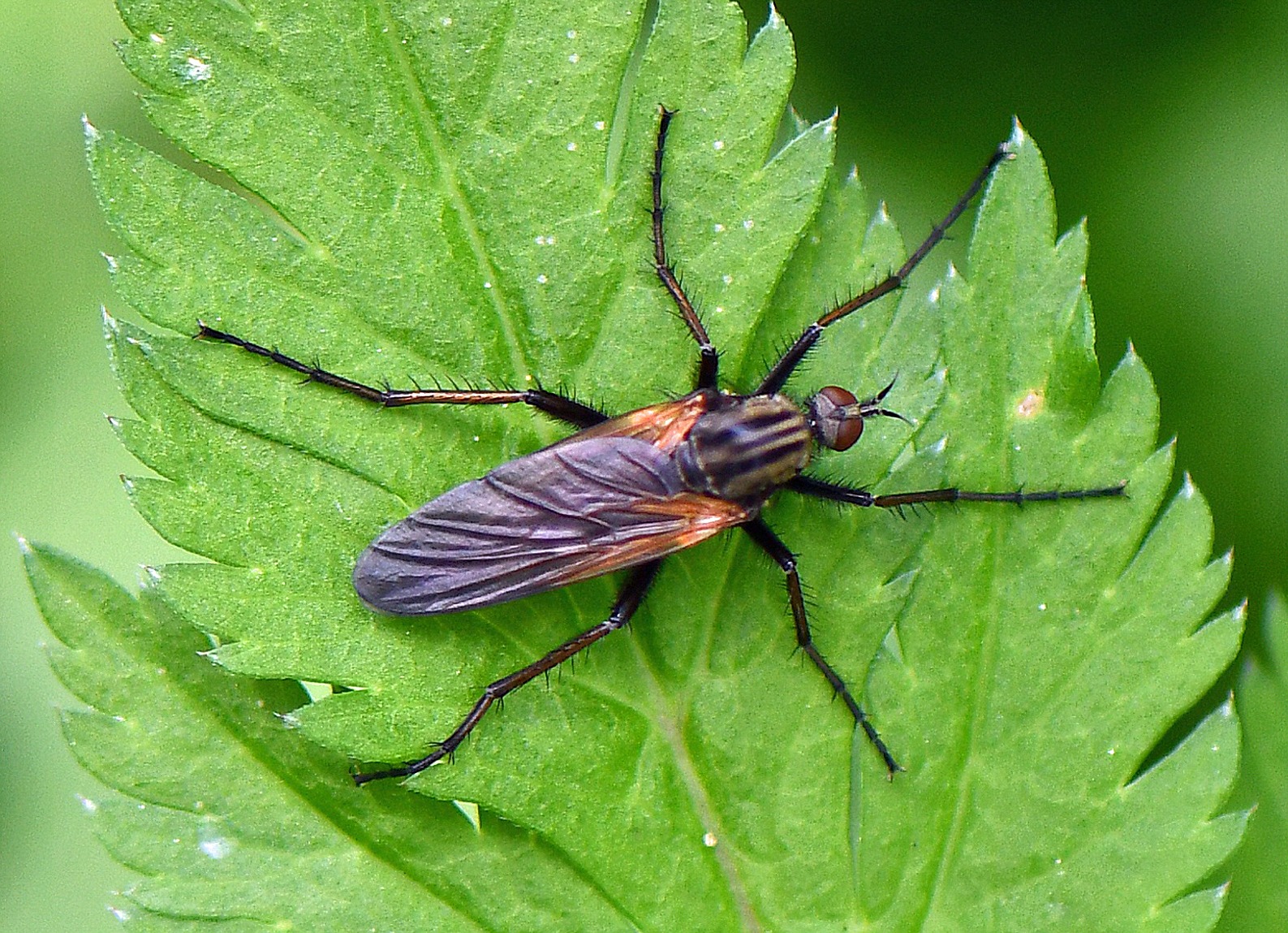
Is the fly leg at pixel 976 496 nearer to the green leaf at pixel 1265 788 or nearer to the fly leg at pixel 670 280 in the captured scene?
the fly leg at pixel 670 280

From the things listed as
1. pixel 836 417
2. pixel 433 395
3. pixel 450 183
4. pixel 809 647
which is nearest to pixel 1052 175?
pixel 836 417

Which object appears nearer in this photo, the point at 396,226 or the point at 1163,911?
the point at 396,226

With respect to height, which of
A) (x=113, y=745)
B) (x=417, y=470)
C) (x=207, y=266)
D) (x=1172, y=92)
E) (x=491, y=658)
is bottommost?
(x=113, y=745)

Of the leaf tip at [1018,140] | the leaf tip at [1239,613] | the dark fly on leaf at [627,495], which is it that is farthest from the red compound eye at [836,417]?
the leaf tip at [1239,613]

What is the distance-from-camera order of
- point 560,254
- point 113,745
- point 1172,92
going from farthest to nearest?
1. point 1172,92
2. point 560,254
3. point 113,745

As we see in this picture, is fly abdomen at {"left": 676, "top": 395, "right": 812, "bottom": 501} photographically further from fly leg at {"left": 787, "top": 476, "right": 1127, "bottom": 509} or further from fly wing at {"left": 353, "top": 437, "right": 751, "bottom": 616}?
fly leg at {"left": 787, "top": 476, "right": 1127, "bottom": 509}

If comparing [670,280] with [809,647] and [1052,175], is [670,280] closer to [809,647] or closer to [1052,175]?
[809,647]

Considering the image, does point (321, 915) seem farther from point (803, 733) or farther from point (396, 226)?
point (396, 226)

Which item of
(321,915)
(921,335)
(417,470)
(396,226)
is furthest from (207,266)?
(921,335)
